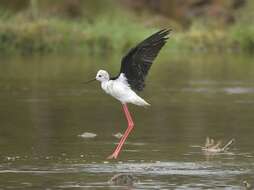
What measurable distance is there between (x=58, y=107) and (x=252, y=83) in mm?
8301

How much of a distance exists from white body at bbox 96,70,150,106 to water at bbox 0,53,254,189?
812 millimetres

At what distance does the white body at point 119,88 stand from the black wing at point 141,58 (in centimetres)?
10

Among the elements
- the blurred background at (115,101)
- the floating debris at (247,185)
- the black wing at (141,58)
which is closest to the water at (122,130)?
the blurred background at (115,101)

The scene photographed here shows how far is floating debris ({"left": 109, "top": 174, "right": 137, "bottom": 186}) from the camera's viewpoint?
41.0 feet

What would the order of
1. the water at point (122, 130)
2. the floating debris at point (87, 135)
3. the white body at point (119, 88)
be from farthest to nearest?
the floating debris at point (87, 135), the white body at point (119, 88), the water at point (122, 130)

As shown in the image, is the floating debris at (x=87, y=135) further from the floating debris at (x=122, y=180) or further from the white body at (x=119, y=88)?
the floating debris at (x=122, y=180)

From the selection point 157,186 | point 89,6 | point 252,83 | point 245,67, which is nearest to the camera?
point 157,186

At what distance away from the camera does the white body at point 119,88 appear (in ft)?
48.3

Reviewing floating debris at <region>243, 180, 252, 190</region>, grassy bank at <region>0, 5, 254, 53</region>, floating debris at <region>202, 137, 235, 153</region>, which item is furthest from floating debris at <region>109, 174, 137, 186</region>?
Answer: grassy bank at <region>0, 5, 254, 53</region>

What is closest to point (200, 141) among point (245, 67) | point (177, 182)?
point (177, 182)

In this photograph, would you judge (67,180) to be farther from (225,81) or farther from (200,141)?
(225,81)

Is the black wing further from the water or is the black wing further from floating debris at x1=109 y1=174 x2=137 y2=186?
floating debris at x1=109 y1=174 x2=137 y2=186

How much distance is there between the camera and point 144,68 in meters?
14.9

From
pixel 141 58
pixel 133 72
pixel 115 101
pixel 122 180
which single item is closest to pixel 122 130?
pixel 133 72
